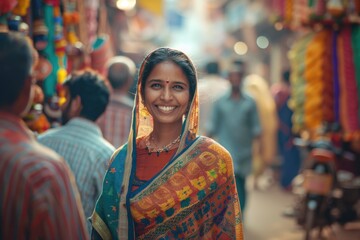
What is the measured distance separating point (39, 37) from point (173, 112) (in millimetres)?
2665

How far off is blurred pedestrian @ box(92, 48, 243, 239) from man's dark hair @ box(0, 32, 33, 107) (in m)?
1.09

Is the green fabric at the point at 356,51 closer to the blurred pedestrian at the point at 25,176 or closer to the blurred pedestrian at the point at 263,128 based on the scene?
the blurred pedestrian at the point at 263,128

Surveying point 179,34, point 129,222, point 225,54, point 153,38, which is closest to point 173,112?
point 129,222

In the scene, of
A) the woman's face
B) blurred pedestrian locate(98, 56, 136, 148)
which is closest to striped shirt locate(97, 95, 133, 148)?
blurred pedestrian locate(98, 56, 136, 148)

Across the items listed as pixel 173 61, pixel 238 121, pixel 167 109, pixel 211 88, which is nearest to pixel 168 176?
pixel 167 109

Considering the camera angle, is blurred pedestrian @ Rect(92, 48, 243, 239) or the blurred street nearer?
blurred pedestrian @ Rect(92, 48, 243, 239)

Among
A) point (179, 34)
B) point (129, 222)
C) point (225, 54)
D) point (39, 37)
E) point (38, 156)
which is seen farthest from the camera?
point (179, 34)

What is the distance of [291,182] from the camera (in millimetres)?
12750

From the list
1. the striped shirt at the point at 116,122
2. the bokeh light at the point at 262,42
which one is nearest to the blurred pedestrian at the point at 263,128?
the striped shirt at the point at 116,122

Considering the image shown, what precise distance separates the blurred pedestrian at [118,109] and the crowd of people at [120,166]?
192 cm

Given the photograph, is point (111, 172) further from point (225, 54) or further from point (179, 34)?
point (179, 34)

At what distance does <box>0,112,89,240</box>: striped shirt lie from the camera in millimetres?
2123

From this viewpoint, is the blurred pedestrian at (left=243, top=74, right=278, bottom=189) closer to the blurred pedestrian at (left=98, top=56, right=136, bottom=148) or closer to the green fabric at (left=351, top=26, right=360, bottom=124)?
the green fabric at (left=351, top=26, right=360, bottom=124)

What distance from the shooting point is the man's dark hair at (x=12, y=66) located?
2213 millimetres
